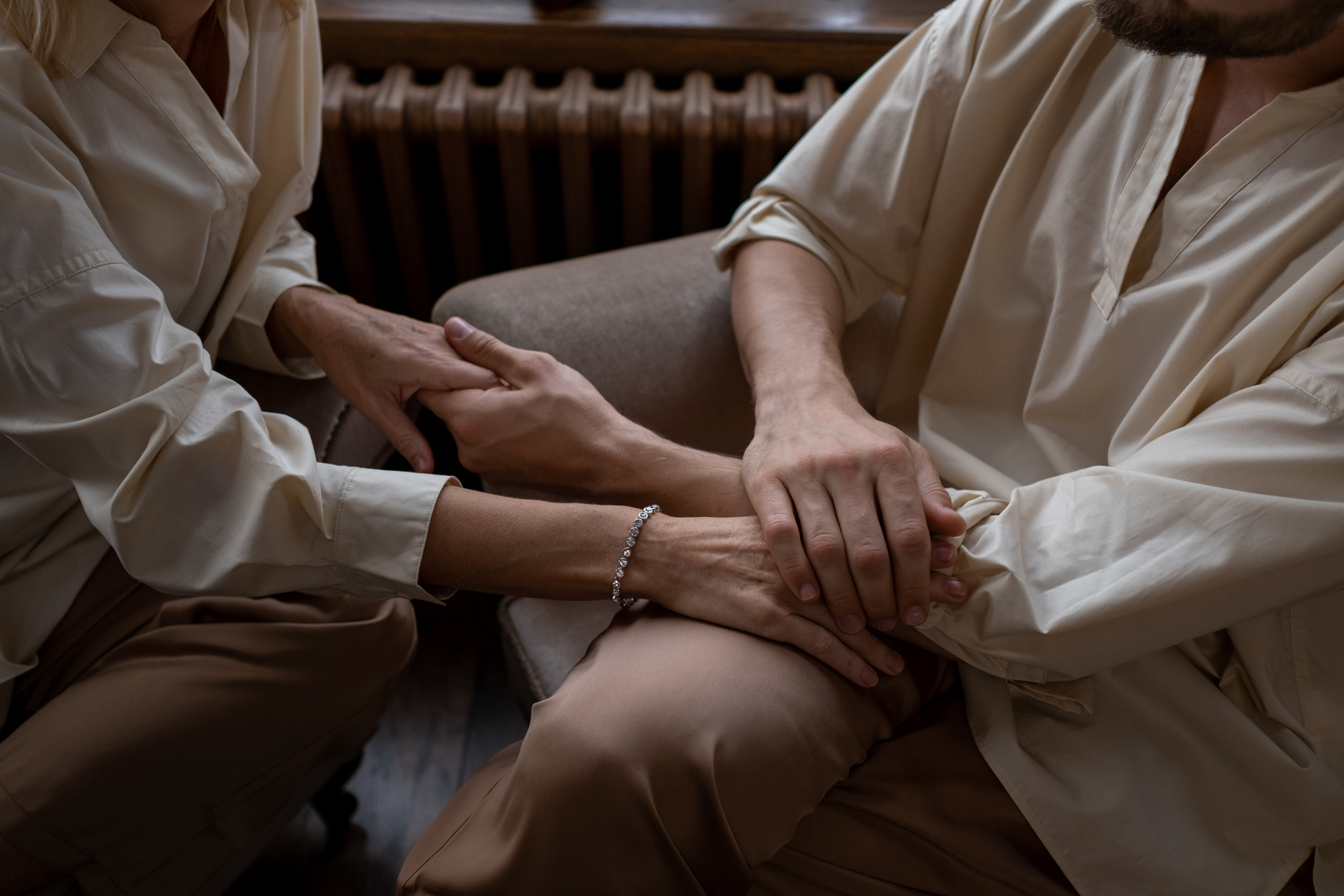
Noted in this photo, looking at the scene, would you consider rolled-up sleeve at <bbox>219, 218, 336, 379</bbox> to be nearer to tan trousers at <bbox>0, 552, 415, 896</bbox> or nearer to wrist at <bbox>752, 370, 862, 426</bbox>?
tan trousers at <bbox>0, 552, 415, 896</bbox>

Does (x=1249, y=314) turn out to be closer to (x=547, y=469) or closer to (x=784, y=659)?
(x=784, y=659)

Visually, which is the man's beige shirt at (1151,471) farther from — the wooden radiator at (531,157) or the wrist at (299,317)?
the wrist at (299,317)

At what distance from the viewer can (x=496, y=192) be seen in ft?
5.98

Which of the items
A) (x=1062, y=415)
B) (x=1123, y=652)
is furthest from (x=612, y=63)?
(x=1123, y=652)

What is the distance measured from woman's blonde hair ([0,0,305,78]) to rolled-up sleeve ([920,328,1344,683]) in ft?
3.08

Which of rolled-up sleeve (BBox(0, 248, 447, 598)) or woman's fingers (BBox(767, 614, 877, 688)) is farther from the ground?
rolled-up sleeve (BBox(0, 248, 447, 598))

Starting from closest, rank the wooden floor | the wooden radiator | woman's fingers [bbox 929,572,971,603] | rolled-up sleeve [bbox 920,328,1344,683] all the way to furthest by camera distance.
→ rolled-up sleeve [bbox 920,328,1344,683], woman's fingers [bbox 929,572,971,603], the wooden floor, the wooden radiator

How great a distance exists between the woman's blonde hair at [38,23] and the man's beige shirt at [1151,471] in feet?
2.91

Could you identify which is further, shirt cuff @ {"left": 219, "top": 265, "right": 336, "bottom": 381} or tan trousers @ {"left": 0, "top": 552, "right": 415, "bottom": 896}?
shirt cuff @ {"left": 219, "top": 265, "right": 336, "bottom": 381}

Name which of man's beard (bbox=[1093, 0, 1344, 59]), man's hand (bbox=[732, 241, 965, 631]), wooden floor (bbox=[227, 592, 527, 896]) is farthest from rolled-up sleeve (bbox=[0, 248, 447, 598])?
man's beard (bbox=[1093, 0, 1344, 59])

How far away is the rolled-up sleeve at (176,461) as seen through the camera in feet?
2.58

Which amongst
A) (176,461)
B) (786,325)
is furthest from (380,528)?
(786,325)

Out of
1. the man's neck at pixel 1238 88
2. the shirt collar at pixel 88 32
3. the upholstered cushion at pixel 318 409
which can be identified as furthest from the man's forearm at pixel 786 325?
the shirt collar at pixel 88 32

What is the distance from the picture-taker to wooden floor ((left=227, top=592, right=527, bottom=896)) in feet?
4.41
